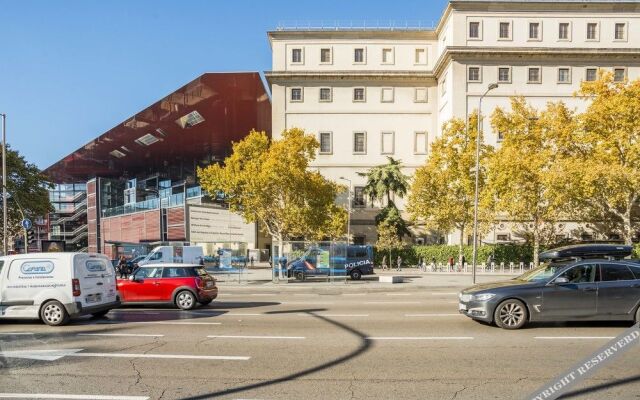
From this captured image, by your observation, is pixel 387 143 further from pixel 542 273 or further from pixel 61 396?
A: pixel 61 396

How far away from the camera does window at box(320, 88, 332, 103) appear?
53.7 metres

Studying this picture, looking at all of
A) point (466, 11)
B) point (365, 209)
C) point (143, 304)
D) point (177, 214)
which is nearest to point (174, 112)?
point (177, 214)

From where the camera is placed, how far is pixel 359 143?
54.0m

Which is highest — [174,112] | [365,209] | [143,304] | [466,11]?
[466,11]

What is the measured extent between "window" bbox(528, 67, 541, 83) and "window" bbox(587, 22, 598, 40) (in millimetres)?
5808

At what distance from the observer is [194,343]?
394 inches

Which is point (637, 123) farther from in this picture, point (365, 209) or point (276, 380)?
point (276, 380)

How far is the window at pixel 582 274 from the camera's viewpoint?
37.2 feet

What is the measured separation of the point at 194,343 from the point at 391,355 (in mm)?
3918

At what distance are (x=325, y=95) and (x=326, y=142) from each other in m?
4.96

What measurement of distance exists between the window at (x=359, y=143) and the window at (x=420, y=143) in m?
5.26

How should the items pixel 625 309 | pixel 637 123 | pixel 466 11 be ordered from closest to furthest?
pixel 625 309
pixel 637 123
pixel 466 11

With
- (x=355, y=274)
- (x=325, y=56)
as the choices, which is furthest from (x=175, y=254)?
(x=325, y=56)

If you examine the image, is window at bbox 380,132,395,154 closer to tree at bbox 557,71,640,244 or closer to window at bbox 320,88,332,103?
window at bbox 320,88,332,103
